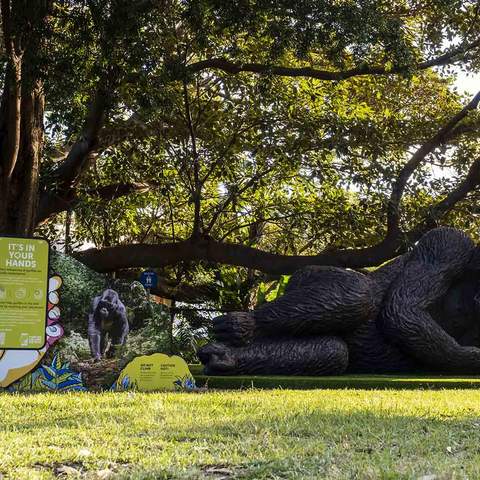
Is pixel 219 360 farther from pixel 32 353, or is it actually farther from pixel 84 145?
pixel 84 145

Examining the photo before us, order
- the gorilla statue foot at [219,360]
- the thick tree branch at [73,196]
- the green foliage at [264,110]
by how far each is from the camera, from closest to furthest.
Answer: the gorilla statue foot at [219,360] < the green foliage at [264,110] < the thick tree branch at [73,196]

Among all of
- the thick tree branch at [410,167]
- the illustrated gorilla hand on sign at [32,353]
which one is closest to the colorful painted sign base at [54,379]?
the illustrated gorilla hand on sign at [32,353]

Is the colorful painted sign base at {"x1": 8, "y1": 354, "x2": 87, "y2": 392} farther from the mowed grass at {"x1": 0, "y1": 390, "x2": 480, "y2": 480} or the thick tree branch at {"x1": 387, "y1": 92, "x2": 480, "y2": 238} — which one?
the thick tree branch at {"x1": 387, "y1": 92, "x2": 480, "y2": 238}

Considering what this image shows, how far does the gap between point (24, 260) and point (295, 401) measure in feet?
9.79

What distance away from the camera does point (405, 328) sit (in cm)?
825

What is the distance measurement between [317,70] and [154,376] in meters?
5.75

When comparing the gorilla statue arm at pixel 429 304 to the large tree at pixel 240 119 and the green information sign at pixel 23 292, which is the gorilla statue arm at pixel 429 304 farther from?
the green information sign at pixel 23 292

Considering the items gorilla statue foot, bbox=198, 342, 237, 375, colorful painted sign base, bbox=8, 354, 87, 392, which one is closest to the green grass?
gorilla statue foot, bbox=198, 342, 237, 375

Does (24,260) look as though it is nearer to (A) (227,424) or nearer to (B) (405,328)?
(A) (227,424)

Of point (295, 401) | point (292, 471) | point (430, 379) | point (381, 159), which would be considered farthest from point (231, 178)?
point (292, 471)

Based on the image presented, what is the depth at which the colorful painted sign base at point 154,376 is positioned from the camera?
23.7ft

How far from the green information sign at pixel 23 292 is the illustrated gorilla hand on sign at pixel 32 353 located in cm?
5

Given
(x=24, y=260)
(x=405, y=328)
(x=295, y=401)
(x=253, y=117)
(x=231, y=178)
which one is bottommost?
(x=295, y=401)

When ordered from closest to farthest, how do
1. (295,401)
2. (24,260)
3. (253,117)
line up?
1. (295,401)
2. (24,260)
3. (253,117)
